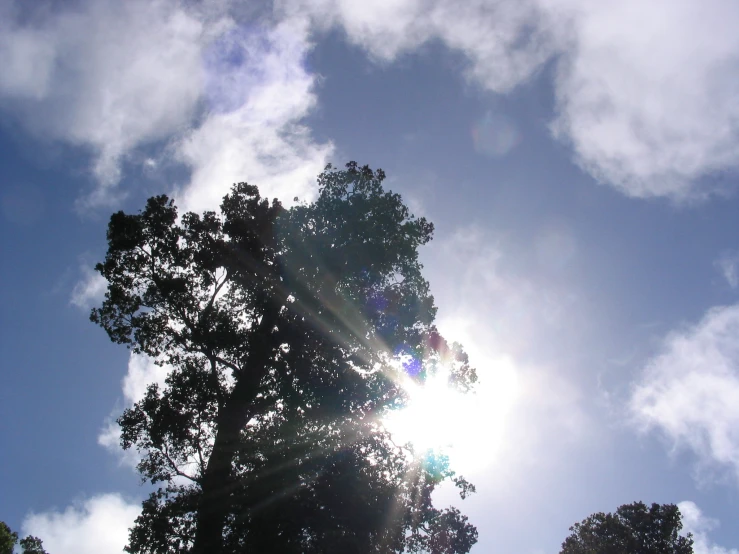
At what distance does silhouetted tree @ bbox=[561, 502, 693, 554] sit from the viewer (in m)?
39.5

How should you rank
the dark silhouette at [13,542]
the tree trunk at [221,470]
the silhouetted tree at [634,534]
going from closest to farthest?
the tree trunk at [221,470]
the silhouetted tree at [634,534]
the dark silhouette at [13,542]

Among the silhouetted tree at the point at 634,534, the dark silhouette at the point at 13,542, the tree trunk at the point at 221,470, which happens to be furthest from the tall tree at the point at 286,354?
the dark silhouette at the point at 13,542

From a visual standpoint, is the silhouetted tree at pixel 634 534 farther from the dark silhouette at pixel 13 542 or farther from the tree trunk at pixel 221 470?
the dark silhouette at pixel 13 542

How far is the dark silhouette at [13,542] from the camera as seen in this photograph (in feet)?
168

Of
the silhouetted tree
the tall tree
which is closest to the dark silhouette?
the tall tree

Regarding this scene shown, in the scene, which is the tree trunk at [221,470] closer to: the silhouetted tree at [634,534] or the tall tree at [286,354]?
the tall tree at [286,354]

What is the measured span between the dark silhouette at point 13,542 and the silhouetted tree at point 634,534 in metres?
59.8

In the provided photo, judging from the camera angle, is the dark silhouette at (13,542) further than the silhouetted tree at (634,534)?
Yes

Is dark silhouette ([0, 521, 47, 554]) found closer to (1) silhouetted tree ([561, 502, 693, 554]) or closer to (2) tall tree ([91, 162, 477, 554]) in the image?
(2) tall tree ([91, 162, 477, 554])

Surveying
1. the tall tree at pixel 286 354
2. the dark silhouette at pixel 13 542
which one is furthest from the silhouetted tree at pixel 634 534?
the dark silhouette at pixel 13 542

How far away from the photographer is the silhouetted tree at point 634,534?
3953 centimetres

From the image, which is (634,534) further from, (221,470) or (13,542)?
(13,542)

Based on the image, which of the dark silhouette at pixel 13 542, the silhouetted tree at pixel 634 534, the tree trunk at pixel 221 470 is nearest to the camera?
the tree trunk at pixel 221 470

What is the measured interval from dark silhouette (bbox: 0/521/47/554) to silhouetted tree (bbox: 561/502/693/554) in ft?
196
